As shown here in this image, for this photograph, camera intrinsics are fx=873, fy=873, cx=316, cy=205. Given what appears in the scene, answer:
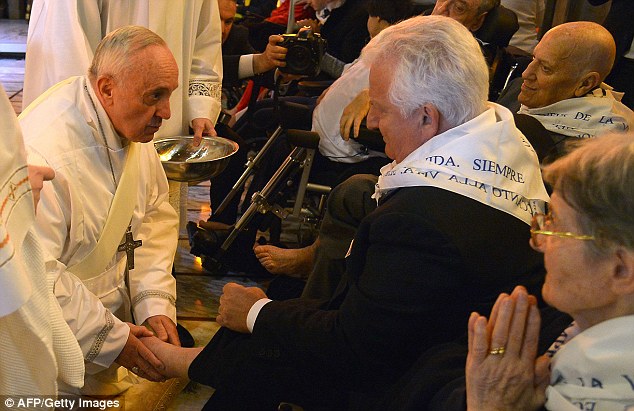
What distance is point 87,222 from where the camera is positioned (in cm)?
252

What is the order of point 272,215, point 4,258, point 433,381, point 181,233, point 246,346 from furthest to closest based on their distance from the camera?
1. point 181,233
2. point 272,215
3. point 246,346
4. point 433,381
5. point 4,258

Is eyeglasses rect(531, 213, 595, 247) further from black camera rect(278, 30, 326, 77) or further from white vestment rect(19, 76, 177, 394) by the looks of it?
black camera rect(278, 30, 326, 77)

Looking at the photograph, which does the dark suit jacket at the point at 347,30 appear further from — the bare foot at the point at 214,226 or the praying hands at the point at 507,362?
the praying hands at the point at 507,362

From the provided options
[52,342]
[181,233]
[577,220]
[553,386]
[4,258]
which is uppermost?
[577,220]

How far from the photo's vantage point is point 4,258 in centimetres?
151

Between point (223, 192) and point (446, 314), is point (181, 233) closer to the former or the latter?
point (223, 192)

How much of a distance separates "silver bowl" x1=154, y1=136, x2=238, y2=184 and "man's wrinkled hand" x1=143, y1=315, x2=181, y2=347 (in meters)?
0.67

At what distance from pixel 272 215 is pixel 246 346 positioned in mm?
1763

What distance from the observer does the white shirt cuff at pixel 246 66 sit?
4637 millimetres

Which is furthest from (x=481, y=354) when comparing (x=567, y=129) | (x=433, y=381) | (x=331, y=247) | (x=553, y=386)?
(x=567, y=129)

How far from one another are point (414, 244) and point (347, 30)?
3084 millimetres

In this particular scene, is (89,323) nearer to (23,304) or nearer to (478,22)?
(23,304)

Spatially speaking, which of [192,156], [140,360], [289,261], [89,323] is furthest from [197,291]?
[89,323]

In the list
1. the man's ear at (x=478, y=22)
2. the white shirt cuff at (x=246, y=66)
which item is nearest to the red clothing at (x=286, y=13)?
the white shirt cuff at (x=246, y=66)
